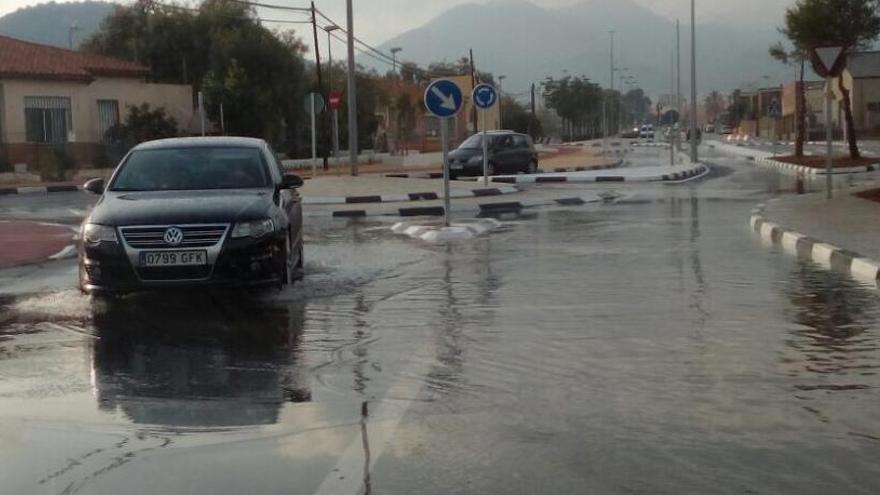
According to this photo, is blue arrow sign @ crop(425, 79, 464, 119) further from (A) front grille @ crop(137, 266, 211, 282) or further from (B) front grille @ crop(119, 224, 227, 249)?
(A) front grille @ crop(137, 266, 211, 282)

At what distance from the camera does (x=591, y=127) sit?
481ft

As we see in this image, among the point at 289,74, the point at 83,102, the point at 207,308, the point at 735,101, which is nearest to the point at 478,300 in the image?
the point at 207,308

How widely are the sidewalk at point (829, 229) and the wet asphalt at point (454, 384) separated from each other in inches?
19.8

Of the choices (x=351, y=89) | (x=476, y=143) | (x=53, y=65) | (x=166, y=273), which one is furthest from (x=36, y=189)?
(x=166, y=273)

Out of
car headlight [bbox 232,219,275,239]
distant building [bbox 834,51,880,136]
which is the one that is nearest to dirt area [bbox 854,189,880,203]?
car headlight [bbox 232,219,275,239]

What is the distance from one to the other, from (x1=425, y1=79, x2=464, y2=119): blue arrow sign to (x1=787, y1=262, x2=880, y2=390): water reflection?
22.5ft

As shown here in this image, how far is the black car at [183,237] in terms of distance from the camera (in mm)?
10250

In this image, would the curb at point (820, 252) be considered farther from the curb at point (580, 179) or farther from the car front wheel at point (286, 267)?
the curb at point (580, 179)

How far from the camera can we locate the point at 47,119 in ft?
149

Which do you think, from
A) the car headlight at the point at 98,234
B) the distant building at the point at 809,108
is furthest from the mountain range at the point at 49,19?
the car headlight at the point at 98,234

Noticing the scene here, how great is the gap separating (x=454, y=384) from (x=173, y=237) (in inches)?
151

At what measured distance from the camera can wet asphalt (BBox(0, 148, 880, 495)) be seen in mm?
5469

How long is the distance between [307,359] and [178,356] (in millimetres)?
955

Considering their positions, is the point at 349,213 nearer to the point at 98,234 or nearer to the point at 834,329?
the point at 98,234
